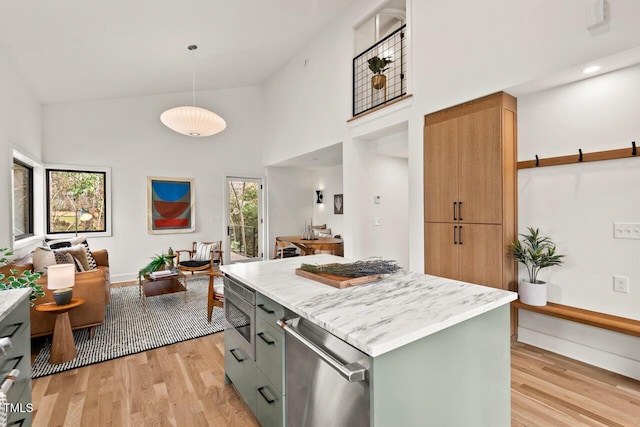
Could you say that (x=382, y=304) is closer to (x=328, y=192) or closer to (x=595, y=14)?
(x=595, y=14)

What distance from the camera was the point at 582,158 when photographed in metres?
2.46

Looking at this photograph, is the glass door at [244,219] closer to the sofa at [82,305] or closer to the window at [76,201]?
the window at [76,201]

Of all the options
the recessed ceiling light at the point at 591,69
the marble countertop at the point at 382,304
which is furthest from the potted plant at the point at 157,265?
the recessed ceiling light at the point at 591,69

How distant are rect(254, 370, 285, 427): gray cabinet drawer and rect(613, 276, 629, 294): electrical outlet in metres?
2.59

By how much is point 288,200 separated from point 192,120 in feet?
11.4

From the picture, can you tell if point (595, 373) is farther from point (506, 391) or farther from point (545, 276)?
point (506, 391)

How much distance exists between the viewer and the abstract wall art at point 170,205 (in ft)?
19.0

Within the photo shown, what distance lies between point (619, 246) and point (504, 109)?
1364mm

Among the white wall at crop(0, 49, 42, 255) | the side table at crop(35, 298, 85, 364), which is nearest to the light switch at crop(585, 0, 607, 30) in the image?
the side table at crop(35, 298, 85, 364)

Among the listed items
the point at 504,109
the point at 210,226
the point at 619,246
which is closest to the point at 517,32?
the point at 504,109

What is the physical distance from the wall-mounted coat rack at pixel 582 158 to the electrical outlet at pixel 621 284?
896 mm

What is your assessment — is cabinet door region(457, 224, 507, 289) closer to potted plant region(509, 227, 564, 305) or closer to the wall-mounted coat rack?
potted plant region(509, 227, 564, 305)

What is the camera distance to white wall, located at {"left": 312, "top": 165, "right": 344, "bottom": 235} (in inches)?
275

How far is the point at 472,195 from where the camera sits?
2896mm
